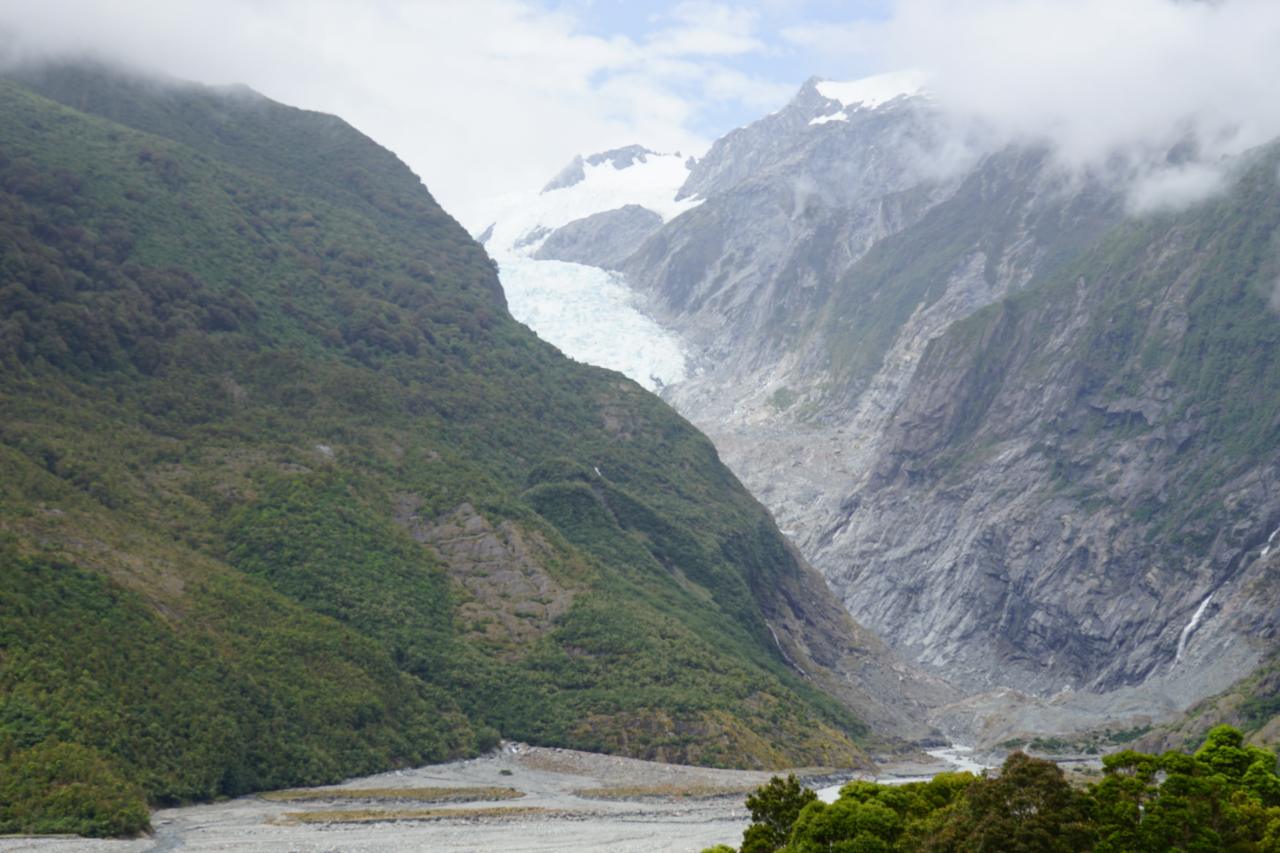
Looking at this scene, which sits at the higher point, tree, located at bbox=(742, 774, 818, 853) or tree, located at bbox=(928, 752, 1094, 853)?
tree, located at bbox=(928, 752, 1094, 853)

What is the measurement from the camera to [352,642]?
124 metres

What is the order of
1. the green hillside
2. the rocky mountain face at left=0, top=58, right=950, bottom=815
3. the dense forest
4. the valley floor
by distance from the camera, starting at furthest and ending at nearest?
the rocky mountain face at left=0, top=58, right=950, bottom=815, the green hillside, the valley floor, the dense forest

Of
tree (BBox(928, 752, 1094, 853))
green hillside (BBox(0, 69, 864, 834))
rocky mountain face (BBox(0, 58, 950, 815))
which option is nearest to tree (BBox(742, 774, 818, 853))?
tree (BBox(928, 752, 1094, 853))

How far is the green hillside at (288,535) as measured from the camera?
10400cm

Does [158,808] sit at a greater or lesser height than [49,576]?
lesser

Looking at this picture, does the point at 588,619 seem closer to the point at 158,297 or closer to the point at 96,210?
the point at 158,297

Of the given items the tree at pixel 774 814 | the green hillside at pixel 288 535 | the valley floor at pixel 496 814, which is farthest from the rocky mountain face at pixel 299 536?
the tree at pixel 774 814

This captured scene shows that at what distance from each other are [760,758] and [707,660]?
1630cm

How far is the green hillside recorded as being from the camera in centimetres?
10400

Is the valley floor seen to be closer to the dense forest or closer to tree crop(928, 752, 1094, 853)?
the dense forest

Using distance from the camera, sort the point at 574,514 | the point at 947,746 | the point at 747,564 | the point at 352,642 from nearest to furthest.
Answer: the point at 352,642 < the point at 574,514 < the point at 947,746 < the point at 747,564

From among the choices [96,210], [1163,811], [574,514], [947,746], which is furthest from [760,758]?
[96,210]

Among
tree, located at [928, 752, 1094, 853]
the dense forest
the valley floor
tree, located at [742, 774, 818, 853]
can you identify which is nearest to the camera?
tree, located at [928, 752, 1094, 853]

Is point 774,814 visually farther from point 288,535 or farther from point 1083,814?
point 288,535
